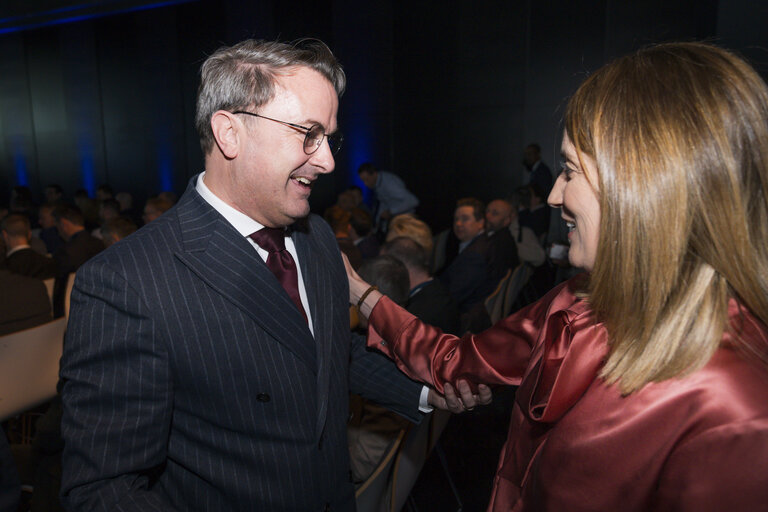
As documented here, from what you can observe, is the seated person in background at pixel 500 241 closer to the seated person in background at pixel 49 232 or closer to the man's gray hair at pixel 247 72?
the man's gray hair at pixel 247 72

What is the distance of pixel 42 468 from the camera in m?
2.21

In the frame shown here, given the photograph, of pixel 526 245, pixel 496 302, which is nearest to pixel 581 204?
pixel 496 302

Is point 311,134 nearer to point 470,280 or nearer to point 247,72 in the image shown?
point 247,72

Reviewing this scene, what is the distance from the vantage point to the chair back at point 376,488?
4.61 ft

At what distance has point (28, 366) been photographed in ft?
8.73

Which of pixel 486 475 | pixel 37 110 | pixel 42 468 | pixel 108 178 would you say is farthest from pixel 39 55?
pixel 486 475

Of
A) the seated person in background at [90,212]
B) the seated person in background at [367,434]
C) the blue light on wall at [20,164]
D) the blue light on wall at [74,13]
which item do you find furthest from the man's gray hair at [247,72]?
the blue light on wall at [20,164]

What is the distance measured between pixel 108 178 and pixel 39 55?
3578 millimetres

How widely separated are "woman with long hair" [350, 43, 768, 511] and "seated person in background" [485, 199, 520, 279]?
3579 mm

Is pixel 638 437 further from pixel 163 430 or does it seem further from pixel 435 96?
pixel 435 96

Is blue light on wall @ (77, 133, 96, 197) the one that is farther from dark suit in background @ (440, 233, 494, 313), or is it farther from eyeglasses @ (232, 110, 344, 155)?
eyeglasses @ (232, 110, 344, 155)

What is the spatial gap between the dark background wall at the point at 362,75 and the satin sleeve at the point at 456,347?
14.3 ft

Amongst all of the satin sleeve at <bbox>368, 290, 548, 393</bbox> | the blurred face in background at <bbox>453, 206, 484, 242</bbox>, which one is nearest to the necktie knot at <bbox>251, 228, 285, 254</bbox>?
the satin sleeve at <bbox>368, 290, 548, 393</bbox>

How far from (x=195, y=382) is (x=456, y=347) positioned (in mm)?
766
